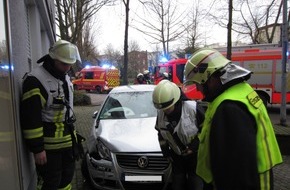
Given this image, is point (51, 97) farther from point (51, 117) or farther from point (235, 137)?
point (235, 137)

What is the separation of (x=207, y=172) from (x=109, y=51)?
6641 centimetres

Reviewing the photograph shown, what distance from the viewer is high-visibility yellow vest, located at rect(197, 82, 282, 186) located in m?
1.95

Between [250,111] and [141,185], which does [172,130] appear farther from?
[250,111]

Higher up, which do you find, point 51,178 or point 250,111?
point 250,111

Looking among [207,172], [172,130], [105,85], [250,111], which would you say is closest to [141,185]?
[172,130]

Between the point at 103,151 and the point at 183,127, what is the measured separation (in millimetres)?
1833

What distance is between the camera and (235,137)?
1.87 m

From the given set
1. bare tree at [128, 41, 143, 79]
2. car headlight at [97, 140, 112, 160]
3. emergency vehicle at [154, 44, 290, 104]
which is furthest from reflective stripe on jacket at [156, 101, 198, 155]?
bare tree at [128, 41, 143, 79]

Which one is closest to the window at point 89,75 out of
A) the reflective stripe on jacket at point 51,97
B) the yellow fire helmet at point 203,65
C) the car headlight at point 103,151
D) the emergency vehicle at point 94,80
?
the emergency vehicle at point 94,80

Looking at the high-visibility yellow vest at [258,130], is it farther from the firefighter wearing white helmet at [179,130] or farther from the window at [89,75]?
the window at [89,75]

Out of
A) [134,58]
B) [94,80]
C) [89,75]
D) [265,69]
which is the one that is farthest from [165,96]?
[134,58]

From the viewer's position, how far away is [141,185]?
4949mm

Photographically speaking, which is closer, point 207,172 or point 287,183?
point 207,172

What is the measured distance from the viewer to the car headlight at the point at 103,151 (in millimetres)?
5191
